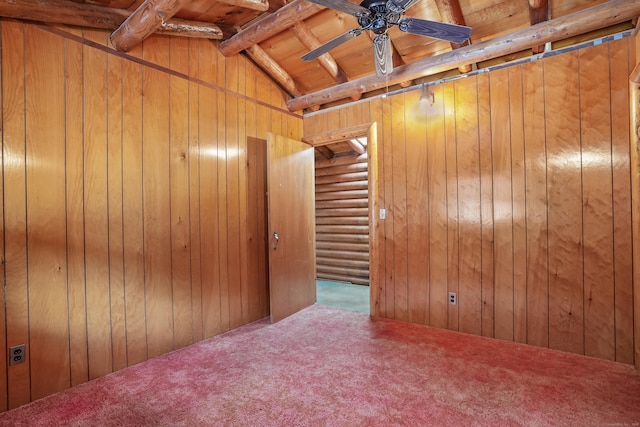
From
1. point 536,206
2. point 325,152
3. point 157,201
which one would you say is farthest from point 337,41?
point 325,152

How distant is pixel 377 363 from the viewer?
2.63 metres

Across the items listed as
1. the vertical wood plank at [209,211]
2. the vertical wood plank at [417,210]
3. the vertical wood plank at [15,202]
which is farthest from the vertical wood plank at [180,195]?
the vertical wood plank at [417,210]

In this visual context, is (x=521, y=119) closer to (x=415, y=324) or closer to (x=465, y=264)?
(x=465, y=264)

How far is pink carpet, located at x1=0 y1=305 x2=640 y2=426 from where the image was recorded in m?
1.95

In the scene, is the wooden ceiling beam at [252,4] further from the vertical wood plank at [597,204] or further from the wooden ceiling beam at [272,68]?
the vertical wood plank at [597,204]

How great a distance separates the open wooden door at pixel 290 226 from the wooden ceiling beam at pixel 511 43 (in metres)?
0.96

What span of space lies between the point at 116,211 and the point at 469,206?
3.28 metres

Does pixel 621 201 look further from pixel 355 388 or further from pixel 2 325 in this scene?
pixel 2 325

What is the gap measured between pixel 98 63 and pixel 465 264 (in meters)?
3.79

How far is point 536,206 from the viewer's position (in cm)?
291

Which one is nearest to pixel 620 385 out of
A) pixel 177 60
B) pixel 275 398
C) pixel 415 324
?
pixel 415 324

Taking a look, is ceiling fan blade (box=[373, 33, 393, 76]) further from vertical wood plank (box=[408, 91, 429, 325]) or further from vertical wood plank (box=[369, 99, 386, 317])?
vertical wood plank (box=[369, 99, 386, 317])

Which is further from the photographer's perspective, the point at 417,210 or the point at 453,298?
the point at 417,210

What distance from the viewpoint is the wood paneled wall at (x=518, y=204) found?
2.62 meters
